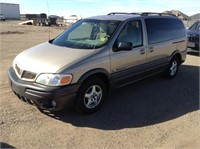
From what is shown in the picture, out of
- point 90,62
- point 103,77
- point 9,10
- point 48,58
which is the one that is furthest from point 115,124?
point 9,10

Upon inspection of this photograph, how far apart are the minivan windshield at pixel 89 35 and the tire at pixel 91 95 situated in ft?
2.38

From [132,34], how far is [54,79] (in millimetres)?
2211

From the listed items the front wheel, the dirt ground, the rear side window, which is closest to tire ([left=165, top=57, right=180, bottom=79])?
the front wheel

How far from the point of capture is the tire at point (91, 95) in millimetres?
4559

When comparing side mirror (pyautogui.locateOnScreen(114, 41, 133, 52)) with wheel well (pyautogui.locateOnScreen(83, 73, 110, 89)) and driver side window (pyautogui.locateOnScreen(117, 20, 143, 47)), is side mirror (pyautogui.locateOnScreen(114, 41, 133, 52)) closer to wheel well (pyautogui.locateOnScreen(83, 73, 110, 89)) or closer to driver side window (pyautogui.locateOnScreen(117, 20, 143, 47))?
driver side window (pyautogui.locateOnScreen(117, 20, 143, 47))

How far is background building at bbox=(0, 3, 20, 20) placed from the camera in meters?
85.5

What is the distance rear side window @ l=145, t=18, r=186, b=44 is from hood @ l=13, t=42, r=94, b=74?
79.4 inches

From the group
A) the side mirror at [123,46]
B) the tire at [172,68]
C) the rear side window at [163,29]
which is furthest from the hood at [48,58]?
the tire at [172,68]

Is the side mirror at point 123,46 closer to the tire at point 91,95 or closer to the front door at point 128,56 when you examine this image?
the front door at point 128,56

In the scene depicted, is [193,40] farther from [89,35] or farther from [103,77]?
[103,77]

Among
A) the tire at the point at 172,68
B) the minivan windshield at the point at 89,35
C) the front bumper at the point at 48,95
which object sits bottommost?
the tire at the point at 172,68

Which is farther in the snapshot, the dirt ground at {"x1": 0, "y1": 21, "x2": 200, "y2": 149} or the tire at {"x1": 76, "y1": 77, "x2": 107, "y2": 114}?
the tire at {"x1": 76, "y1": 77, "x2": 107, "y2": 114}

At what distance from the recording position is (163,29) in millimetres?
6738

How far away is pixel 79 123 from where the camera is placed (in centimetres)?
453
